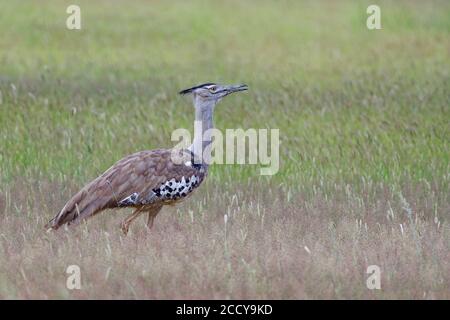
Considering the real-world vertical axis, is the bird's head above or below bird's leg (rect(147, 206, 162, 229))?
above

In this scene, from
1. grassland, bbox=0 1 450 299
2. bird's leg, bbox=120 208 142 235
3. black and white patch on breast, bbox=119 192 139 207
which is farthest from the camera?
bird's leg, bbox=120 208 142 235

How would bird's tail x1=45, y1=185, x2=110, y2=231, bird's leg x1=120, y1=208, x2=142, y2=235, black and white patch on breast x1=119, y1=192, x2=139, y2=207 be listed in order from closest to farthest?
bird's tail x1=45, y1=185, x2=110, y2=231 → black and white patch on breast x1=119, y1=192, x2=139, y2=207 → bird's leg x1=120, y1=208, x2=142, y2=235

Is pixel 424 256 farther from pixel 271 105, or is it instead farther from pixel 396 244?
pixel 271 105

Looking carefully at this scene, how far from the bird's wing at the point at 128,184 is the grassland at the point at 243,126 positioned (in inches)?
7.2

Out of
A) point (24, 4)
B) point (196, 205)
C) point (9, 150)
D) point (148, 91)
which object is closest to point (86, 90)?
point (148, 91)

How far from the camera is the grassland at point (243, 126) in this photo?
21.3 ft

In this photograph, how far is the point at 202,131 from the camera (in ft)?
25.3

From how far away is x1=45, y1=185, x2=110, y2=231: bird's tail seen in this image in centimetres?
723

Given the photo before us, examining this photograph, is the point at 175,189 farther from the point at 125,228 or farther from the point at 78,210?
the point at 78,210

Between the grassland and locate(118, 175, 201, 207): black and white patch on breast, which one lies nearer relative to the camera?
the grassland

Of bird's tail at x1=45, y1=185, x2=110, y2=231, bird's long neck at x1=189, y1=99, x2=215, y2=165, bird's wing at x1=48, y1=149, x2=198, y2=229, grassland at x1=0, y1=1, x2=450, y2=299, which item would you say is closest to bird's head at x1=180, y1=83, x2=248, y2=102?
bird's long neck at x1=189, y1=99, x2=215, y2=165

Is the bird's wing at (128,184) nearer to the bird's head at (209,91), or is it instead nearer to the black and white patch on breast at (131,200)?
the black and white patch on breast at (131,200)

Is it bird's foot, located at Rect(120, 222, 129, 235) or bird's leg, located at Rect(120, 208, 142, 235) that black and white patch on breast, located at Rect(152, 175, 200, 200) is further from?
bird's foot, located at Rect(120, 222, 129, 235)

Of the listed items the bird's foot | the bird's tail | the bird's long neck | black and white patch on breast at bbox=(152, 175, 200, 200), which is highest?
the bird's long neck
